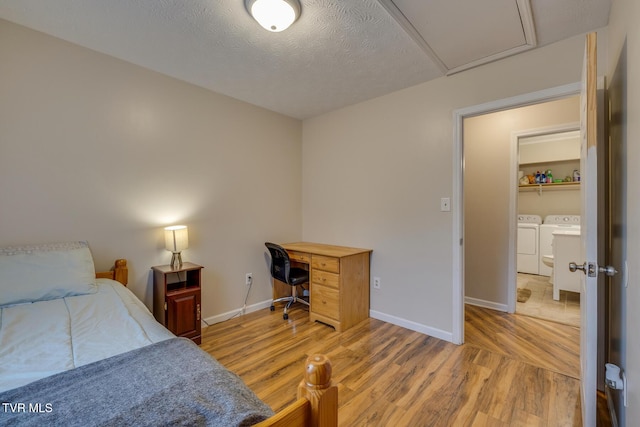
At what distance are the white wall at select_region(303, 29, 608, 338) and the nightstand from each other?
1.69m

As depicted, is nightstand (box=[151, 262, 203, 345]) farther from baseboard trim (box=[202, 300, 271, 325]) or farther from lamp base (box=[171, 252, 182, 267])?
baseboard trim (box=[202, 300, 271, 325])

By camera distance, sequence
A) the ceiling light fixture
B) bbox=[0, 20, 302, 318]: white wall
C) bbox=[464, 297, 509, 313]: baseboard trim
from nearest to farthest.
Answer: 1. the ceiling light fixture
2. bbox=[0, 20, 302, 318]: white wall
3. bbox=[464, 297, 509, 313]: baseboard trim

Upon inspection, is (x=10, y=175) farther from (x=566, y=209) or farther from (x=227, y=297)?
(x=566, y=209)

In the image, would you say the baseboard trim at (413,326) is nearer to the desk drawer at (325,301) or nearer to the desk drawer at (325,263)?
the desk drawer at (325,301)

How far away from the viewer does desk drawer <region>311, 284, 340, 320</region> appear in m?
2.80

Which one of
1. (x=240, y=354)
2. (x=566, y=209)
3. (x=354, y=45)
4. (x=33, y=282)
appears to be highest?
(x=354, y=45)

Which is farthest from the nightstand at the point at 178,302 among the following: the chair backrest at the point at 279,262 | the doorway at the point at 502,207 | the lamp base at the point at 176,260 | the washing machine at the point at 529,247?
the washing machine at the point at 529,247

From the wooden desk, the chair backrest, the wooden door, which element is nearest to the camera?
the wooden door

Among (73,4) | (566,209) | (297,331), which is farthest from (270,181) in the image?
(566,209)

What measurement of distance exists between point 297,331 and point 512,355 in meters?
1.85

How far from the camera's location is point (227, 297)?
10.0 ft

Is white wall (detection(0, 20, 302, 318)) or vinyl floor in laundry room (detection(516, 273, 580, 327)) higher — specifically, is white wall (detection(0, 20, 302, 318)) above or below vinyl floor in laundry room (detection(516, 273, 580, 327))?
above

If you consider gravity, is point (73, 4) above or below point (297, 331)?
above

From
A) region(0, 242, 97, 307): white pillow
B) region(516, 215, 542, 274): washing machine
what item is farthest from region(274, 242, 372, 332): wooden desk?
region(516, 215, 542, 274): washing machine
